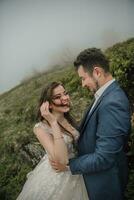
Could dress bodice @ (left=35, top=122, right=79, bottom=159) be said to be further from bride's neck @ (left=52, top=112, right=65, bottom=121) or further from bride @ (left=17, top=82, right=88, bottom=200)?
bride's neck @ (left=52, top=112, right=65, bottom=121)

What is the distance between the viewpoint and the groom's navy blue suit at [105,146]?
3.97m

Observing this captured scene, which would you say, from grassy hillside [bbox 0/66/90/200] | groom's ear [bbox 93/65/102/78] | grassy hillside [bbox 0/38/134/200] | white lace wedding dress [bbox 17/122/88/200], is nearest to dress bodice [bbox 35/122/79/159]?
white lace wedding dress [bbox 17/122/88/200]

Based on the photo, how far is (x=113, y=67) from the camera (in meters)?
7.47

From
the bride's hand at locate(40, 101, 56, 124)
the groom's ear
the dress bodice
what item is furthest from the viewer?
the dress bodice

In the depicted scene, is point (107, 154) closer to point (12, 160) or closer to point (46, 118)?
point (46, 118)

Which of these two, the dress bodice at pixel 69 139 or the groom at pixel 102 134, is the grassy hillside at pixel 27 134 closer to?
the dress bodice at pixel 69 139

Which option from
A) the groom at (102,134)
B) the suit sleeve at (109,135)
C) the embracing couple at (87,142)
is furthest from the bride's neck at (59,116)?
the suit sleeve at (109,135)

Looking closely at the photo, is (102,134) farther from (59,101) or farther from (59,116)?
(59,116)

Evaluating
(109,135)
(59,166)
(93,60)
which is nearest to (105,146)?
(109,135)

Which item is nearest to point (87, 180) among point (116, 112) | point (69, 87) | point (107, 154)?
point (107, 154)

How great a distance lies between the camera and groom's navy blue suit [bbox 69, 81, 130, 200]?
3971 millimetres

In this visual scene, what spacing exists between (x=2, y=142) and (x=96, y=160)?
625 centimetres

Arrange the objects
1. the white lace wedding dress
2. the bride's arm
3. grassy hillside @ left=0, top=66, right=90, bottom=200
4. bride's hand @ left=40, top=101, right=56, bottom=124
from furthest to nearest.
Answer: grassy hillside @ left=0, top=66, right=90, bottom=200 < the white lace wedding dress < bride's hand @ left=40, top=101, right=56, bottom=124 < the bride's arm

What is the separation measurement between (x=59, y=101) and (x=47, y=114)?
378 millimetres
